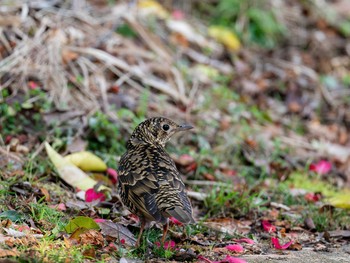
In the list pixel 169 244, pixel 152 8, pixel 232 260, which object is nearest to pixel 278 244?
pixel 232 260

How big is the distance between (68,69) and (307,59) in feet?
20.8

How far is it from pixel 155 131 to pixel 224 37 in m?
6.95

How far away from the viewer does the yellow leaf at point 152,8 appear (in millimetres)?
12055

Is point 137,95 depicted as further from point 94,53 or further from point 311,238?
point 311,238

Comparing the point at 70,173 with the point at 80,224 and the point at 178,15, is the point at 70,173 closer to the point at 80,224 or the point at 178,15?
the point at 80,224

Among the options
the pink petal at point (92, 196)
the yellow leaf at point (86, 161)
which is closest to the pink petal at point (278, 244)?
the pink petal at point (92, 196)

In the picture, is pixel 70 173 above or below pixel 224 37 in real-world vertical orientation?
below

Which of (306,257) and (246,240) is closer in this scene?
(306,257)

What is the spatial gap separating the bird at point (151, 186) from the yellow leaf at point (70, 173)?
0.92 meters

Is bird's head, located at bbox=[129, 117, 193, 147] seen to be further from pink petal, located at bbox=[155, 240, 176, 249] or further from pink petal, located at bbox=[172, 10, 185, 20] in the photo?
pink petal, located at bbox=[172, 10, 185, 20]

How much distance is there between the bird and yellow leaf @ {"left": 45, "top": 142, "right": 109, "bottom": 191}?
3.03ft

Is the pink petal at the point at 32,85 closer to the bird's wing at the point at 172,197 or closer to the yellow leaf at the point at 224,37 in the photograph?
the bird's wing at the point at 172,197

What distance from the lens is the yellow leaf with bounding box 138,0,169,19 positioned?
1205 centimetres

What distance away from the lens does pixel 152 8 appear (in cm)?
1220
